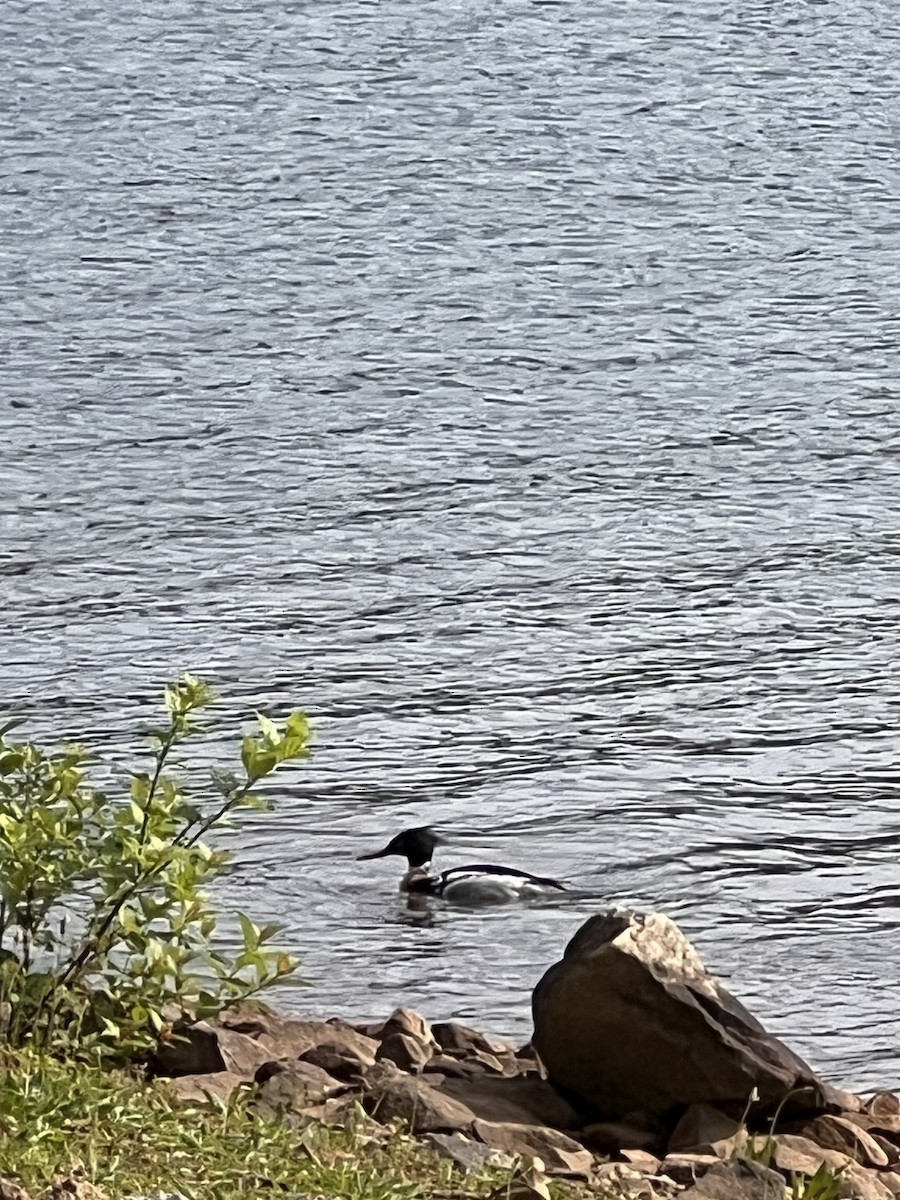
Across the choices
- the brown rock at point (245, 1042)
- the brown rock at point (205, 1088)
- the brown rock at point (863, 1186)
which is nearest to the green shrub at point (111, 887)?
the brown rock at point (245, 1042)

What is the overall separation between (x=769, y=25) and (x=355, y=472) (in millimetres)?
7098

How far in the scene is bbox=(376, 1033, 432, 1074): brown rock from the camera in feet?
15.2

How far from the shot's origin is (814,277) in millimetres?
10430

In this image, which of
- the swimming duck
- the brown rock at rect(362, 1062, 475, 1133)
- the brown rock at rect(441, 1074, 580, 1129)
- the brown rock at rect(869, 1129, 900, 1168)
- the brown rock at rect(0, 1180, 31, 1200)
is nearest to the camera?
the brown rock at rect(0, 1180, 31, 1200)

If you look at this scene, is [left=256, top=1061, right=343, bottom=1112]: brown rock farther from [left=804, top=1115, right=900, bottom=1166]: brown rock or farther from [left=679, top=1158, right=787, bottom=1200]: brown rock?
[left=804, top=1115, right=900, bottom=1166]: brown rock

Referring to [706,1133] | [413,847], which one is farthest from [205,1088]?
[413,847]

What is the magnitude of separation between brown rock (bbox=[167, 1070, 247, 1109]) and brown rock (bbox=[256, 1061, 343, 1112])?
0.15 feet

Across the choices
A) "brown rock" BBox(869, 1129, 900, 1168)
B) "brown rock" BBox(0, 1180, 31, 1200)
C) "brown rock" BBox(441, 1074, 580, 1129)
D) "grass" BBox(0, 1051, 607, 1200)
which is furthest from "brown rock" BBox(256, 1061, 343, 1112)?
"brown rock" BBox(869, 1129, 900, 1168)

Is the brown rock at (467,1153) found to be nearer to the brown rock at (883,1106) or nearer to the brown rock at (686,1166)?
the brown rock at (686,1166)

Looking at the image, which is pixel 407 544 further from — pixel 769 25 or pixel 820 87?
pixel 769 25

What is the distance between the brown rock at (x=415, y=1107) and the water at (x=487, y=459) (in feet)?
3.38

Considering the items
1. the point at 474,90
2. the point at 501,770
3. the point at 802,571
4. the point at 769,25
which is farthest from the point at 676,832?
the point at 769,25

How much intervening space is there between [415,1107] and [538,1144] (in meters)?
0.23

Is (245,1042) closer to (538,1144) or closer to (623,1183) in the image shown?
(538,1144)
